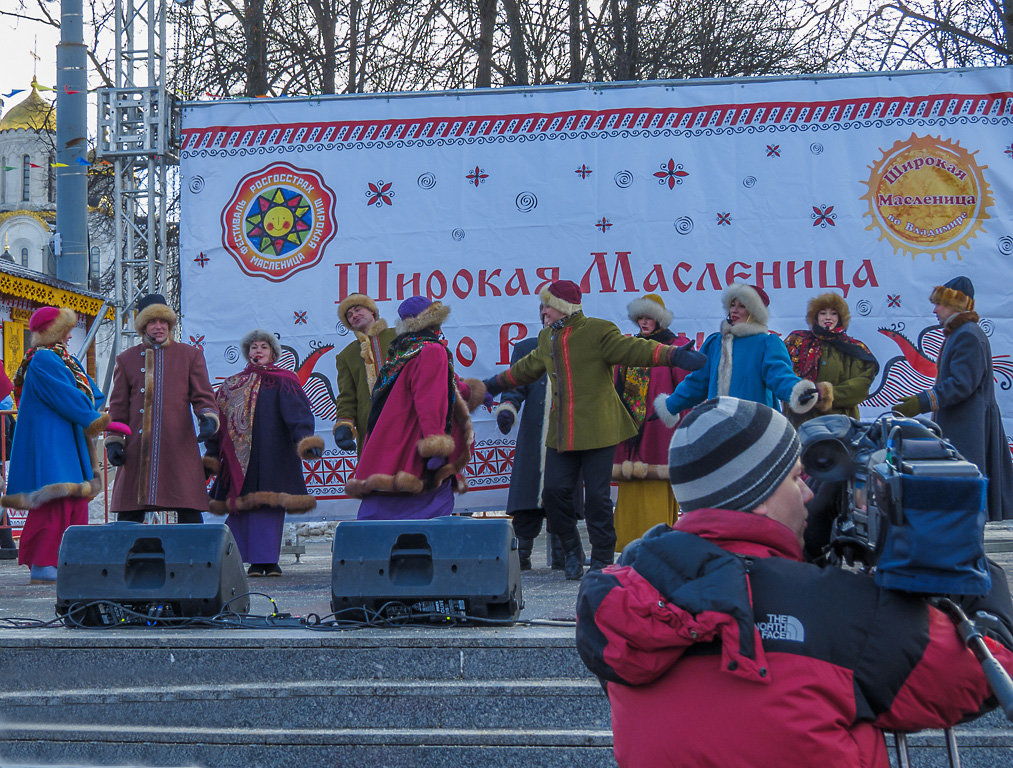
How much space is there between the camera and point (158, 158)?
25.7 ft

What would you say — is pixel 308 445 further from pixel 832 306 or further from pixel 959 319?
pixel 959 319

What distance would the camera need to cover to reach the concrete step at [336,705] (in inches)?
152

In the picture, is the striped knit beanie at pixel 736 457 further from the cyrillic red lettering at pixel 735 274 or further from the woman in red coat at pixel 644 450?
the cyrillic red lettering at pixel 735 274

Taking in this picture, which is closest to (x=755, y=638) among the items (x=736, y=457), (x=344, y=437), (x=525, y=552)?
(x=736, y=457)

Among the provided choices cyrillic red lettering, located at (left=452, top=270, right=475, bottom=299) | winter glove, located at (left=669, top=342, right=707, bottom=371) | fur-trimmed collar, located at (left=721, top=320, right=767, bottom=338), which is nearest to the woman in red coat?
fur-trimmed collar, located at (left=721, top=320, right=767, bottom=338)

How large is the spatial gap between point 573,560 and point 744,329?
4.86ft

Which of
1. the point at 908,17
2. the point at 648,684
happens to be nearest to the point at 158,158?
the point at 648,684

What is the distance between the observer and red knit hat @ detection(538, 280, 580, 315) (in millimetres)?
6023

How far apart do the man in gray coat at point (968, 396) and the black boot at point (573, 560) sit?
187cm

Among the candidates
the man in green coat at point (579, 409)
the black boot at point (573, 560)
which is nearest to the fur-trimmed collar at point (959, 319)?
the man in green coat at point (579, 409)

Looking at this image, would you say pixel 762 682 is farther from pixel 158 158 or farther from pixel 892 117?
pixel 158 158

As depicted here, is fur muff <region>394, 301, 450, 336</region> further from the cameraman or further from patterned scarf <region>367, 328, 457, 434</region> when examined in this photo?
the cameraman

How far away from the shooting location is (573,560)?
239 inches

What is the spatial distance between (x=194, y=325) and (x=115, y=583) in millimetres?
3383
